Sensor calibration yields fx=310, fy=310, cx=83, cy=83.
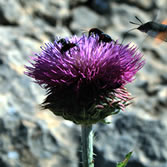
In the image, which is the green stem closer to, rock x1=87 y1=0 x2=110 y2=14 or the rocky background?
the rocky background

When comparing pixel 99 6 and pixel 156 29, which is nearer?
pixel 156 29

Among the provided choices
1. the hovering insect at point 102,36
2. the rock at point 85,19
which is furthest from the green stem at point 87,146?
the rock at point 85,19

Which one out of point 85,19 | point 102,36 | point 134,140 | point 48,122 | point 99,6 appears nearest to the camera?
point 102,36

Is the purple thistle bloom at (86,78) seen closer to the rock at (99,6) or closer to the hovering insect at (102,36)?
the hovering insect at (102,36)

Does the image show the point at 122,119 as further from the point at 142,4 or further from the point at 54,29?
the point at 142,4

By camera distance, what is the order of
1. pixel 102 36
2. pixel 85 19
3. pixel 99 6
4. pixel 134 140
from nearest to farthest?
pixel 102 36, pixel 134 140, pixel 85 19, pixel 99 6

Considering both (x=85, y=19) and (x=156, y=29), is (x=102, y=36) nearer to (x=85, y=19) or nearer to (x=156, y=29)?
(x=156, y=29)

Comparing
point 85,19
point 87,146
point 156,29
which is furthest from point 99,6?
point 87,146

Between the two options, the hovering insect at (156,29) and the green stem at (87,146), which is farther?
the green stem at (87,146)

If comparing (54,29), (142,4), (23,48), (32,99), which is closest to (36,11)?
(54,29)
